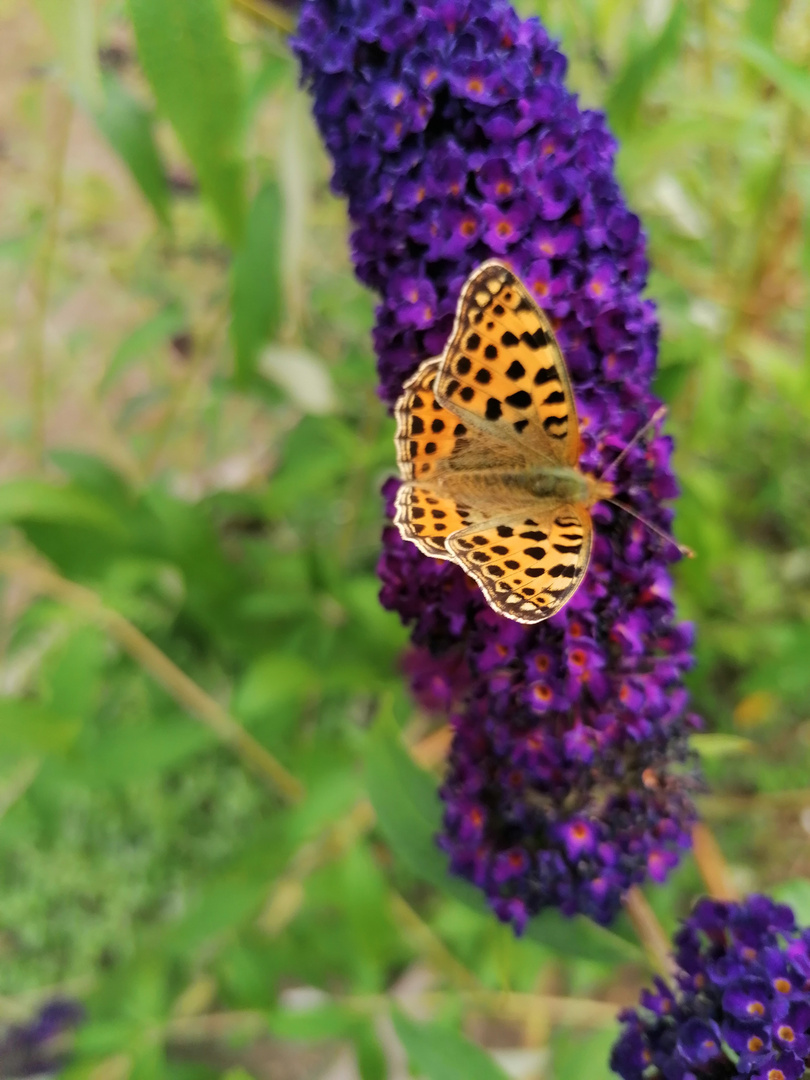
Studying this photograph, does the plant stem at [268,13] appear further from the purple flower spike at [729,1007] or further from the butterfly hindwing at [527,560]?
the purple flower spike at [729,1007]

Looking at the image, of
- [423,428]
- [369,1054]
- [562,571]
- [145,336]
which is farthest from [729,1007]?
[145,336]

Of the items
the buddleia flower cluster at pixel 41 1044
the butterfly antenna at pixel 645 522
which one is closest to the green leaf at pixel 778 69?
the butterfly antenna at pixel 645 522

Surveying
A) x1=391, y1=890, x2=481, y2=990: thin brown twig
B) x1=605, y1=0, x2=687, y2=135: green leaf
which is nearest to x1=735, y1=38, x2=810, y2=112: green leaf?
x1=605, y1=0, x2=687, y2=135: green leaf

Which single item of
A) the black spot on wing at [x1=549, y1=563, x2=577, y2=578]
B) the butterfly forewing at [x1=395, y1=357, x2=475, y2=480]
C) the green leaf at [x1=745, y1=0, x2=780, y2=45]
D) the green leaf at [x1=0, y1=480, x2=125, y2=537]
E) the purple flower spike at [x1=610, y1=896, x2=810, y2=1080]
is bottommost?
the purple flower spike at [x1=610, y1=896, x2=810, y2=1080]

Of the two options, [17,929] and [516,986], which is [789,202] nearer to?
[516,986]

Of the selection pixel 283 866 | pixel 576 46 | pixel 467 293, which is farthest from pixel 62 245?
pixel 467 293

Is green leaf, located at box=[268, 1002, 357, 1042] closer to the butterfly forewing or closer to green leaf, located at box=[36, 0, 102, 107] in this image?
the butterfly forewing

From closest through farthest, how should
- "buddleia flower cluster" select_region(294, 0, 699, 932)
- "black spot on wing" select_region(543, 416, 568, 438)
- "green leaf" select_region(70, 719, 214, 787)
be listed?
"buddleia flower cluster" select_region(294, 0, 699, 932) < "black spot on wing" select_region(543, 416, 568, 438) < "green leaf" select_region(70, 719, 214, 787)
